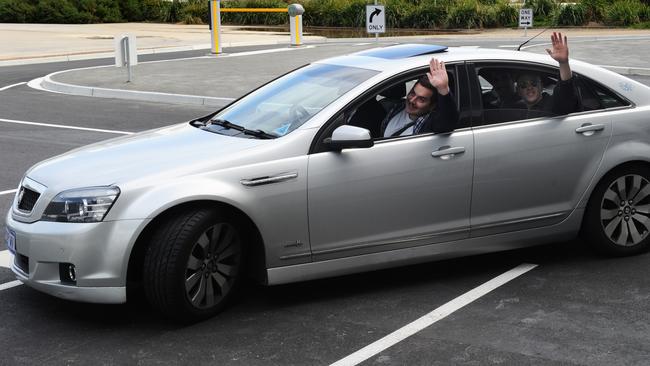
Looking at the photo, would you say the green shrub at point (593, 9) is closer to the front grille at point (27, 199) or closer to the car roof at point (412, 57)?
the car roof at point (412, 57)

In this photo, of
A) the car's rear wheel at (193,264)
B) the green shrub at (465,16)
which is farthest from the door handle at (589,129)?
the green shrub at (465,16)

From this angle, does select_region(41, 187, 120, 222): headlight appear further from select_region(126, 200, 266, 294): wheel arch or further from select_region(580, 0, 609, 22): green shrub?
select_region(580, 0, 609, 22): green shrub

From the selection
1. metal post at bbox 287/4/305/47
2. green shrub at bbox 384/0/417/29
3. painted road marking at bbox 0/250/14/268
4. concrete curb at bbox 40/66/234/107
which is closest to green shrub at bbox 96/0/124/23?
green shrub at bbox 384/0/417/29

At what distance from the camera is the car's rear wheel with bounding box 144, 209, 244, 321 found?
5.09m

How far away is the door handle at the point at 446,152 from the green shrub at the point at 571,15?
2943 cm

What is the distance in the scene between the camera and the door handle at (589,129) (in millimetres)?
6215

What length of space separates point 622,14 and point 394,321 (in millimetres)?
30587

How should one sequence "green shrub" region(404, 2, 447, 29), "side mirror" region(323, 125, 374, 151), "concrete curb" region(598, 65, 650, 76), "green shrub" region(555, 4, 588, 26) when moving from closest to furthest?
1. "side mirror" region(323, 125, 374, 151)
2. "concrete curb" region(598, 65, 650, 76)
3. "green shrub" region(555, 4, 588, 26)
4. "green shrub" region(404, 2, 447, 29)

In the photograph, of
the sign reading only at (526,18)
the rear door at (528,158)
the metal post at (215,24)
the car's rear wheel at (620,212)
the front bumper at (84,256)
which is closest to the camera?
the front bumper at (84,256)

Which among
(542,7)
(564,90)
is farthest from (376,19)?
(542,7)

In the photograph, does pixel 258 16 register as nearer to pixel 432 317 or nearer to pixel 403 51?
pixel 403 51

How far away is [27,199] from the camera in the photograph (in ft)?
17.9

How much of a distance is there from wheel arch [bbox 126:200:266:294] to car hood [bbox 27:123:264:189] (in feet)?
0.63

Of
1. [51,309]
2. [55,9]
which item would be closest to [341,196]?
[51,309]
